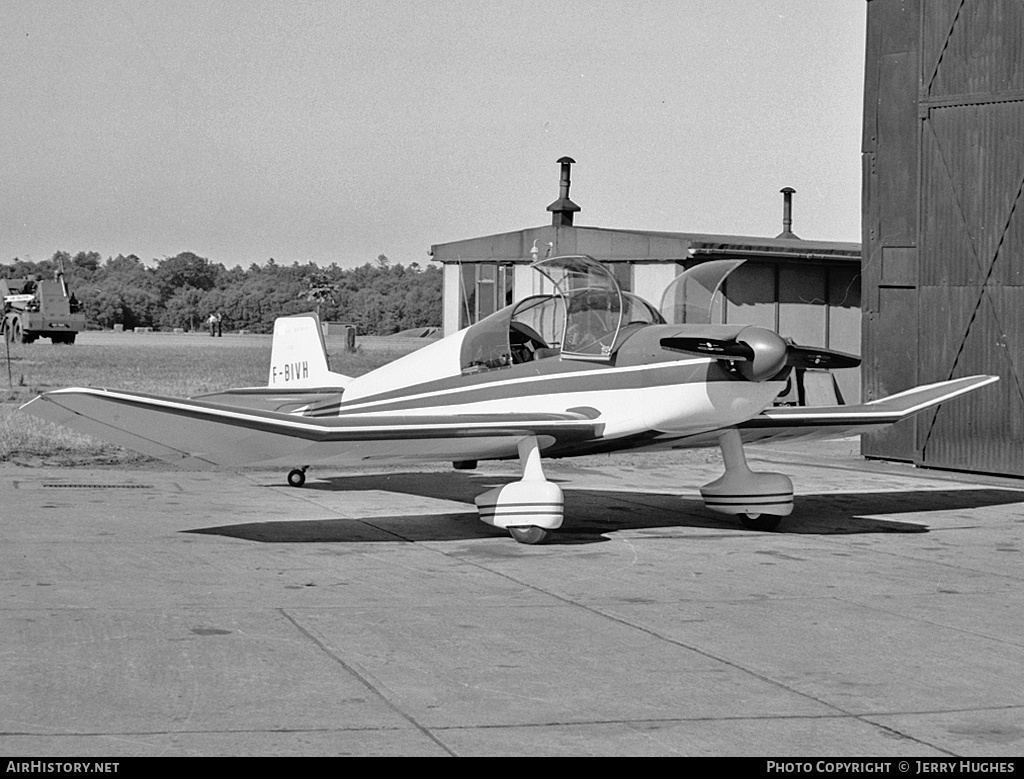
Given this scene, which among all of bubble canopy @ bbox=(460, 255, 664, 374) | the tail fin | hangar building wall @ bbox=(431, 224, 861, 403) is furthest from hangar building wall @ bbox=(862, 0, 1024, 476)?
the tail fin

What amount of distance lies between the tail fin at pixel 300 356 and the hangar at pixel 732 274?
899 centimetres

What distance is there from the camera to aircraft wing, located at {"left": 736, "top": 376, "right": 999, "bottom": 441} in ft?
38.5

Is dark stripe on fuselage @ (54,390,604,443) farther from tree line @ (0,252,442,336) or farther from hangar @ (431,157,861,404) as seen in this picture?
tree line @ (0,252,442,336)

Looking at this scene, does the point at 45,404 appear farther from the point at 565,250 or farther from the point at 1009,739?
the point at 565,250

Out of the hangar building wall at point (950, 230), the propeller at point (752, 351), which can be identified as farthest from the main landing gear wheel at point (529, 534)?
the hangar building wall at point (950, 230)

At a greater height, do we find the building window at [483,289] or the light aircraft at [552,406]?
the building window at [483,289]

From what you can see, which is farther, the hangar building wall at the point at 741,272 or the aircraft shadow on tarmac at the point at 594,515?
the hangar building wall at the point at 741,272

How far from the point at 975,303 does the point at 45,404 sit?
11.4 m

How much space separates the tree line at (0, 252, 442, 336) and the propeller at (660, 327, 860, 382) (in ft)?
317

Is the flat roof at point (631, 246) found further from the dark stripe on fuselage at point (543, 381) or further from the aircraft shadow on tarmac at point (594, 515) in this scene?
the dark stripe on fuselage at point (543, 381)

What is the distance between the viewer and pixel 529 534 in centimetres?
1016

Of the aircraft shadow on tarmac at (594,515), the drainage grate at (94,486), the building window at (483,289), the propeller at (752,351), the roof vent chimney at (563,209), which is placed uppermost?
the roof vent chimney at (563,209)

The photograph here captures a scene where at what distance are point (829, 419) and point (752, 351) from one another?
2.40 metres

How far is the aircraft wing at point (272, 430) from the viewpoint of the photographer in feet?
29.7
